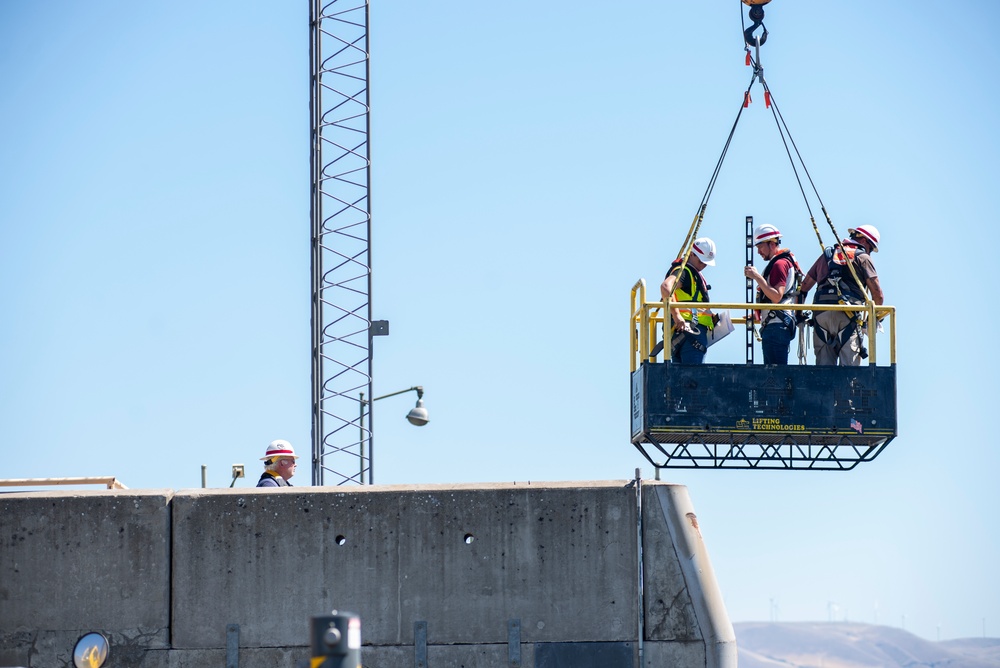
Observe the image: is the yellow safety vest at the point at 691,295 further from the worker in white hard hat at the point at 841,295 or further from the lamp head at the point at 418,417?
the lamp head at the point at 418,417

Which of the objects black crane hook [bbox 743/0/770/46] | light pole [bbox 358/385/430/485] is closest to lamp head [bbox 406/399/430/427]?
light pole [bbox 358/385/430/485]

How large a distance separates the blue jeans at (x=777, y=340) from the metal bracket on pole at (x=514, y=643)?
447cm

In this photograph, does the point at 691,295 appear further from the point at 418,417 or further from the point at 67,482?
the point at 418,417

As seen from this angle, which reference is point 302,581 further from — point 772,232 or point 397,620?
point 772,232

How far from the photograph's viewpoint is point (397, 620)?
1123 centimetres

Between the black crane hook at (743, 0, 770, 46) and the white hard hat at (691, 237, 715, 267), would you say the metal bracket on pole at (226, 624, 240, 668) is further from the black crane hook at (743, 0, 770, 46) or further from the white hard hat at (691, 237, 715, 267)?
the black crane hook at (743, 0, 770, 46)

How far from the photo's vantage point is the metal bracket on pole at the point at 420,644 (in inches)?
440

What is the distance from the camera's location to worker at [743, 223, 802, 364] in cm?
1466

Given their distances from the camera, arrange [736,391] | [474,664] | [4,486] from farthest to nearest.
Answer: [736,391] < [4,486] < [474,664]

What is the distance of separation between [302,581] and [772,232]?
559 cm

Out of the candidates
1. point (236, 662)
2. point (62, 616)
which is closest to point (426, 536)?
point (236, 662)

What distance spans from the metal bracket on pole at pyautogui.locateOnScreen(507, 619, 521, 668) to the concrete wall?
0.02 m

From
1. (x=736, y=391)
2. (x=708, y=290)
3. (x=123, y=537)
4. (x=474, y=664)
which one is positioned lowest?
(x=474, y=664)

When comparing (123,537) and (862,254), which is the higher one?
(862,254)
